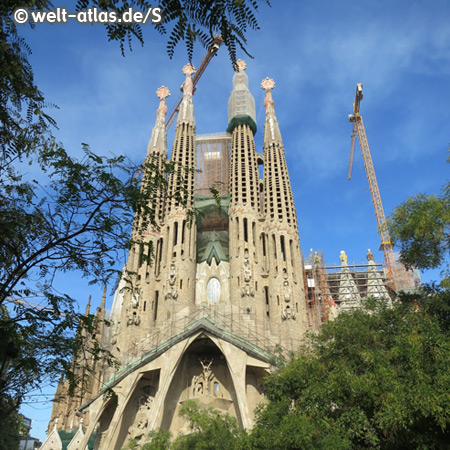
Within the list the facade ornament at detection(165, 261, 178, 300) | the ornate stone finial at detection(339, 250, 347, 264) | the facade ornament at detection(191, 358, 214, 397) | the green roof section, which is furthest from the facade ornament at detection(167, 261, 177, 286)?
the ornate stone finial at detection(339, 250, 347, 264)

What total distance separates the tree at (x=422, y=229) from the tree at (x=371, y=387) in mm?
1833

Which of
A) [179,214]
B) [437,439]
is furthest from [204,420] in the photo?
[179,214]

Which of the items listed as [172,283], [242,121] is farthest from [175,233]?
[242,121]

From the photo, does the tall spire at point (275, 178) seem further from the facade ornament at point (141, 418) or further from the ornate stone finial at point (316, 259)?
the facade ornament at point (141, 418)

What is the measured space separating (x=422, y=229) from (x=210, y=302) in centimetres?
2227

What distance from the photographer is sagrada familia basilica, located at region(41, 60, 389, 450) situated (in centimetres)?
2686

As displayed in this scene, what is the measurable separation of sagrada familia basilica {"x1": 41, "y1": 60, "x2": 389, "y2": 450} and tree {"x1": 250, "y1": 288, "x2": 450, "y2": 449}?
9113 millimetres

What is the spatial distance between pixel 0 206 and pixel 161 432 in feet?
59.7

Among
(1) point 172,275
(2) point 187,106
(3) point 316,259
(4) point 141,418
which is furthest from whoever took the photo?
(3) point 316,259

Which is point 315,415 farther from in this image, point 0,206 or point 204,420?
point 0,206

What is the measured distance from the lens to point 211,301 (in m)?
33.9

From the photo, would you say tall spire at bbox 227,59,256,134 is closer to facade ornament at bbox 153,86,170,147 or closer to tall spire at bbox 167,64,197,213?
tall spire at bbox 167,64,197,213

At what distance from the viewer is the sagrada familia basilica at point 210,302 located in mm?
26859

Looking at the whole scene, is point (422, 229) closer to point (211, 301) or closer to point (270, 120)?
point (211, 301)
